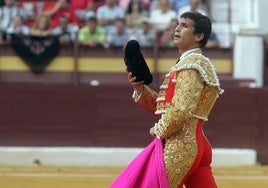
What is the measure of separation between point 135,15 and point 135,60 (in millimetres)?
7555

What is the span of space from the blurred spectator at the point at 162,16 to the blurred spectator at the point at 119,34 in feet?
1.23

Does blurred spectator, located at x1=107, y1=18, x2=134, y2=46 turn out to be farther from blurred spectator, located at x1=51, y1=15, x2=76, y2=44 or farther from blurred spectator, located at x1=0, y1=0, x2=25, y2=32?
blurred spectator, located at x1=0, y1=0, x2=25, y2=32

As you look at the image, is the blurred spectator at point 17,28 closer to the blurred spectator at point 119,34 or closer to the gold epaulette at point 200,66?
the blurred spectator at point 119,34

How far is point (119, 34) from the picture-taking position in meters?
11.8

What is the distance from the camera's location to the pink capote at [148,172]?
454 centimetres

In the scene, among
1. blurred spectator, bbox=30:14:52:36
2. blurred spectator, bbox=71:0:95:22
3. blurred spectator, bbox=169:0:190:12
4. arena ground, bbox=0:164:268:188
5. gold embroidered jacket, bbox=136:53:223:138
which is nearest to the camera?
gold embroidered jacket, bbox=136:53:223:138

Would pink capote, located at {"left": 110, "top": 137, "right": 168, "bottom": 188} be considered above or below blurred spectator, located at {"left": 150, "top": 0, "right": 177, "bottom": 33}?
above

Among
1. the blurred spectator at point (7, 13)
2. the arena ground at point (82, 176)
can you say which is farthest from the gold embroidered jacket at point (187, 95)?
the blurred spectator at point (7, 13)

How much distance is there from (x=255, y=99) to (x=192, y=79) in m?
7.17

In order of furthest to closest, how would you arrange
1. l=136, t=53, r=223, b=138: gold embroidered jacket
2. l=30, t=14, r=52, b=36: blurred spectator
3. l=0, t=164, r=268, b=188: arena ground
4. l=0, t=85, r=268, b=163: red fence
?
l=30, t=14, r=52, b=36: blurred spectator
l=0, t=85, r=268, b=163: red fence
l=0, t=164, r=268, b=188: arena ground
l=136, t=53, r=223, b=138: gold embroidered jacket

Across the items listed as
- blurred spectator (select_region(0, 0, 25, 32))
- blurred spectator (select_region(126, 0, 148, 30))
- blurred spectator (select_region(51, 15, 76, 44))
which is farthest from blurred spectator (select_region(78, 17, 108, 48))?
blurred spectator (select_region(0, 0, 25, 32))

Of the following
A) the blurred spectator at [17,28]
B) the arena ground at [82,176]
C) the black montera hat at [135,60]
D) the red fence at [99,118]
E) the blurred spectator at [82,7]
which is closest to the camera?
the black montera hat at [135,60]

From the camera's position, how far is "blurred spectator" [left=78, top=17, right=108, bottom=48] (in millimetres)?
11812

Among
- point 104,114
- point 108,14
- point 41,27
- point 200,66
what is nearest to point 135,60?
point 200,66
